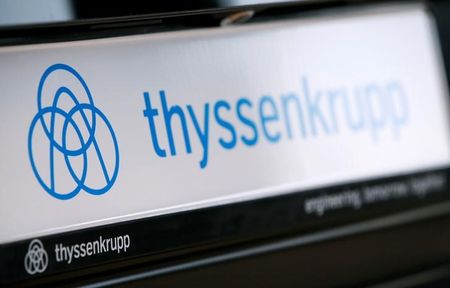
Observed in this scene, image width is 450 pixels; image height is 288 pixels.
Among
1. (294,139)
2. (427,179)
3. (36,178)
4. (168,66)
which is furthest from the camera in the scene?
(427,179)

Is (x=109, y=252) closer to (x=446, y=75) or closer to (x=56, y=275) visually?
(x=56, y=275)

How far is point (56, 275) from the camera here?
1133 mm

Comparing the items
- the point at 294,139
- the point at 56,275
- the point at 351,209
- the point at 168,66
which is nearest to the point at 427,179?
the point at 351,209

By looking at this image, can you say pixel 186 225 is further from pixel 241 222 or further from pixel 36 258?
pixel 36 258

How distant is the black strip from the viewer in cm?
114

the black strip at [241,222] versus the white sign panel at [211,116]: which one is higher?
the white sign panel at [211,116]

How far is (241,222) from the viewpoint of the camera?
1.33m

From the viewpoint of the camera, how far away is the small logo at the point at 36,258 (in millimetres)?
1105

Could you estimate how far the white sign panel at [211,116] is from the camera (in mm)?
1133

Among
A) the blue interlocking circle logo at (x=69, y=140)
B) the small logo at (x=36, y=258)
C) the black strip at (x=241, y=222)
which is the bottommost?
the black strip at (x=241, y=222)

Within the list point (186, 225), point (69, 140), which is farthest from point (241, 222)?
point (69, 140)

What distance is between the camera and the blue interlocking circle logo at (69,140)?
1.13m

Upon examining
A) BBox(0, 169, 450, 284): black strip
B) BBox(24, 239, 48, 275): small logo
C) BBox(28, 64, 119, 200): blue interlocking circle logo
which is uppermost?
BBox(28, 64, 119, 200): blue interlocking circle logo

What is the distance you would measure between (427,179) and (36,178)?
2.63ft
